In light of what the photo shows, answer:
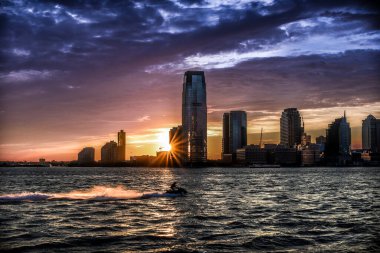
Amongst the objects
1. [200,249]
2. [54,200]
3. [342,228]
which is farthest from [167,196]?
[200,249]

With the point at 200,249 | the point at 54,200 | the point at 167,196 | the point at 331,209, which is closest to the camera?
the point at 200,249

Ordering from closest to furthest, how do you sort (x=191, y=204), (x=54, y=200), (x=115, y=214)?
(x=115, y=214)
(x=191, y=204)
(x=54, y=200)

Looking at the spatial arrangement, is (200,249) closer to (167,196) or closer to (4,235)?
(4,235)

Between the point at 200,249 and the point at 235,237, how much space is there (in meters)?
5.37

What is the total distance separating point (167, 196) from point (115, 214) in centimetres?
2427

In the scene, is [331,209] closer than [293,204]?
Yes

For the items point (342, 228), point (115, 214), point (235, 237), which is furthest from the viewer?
point (115, 214)

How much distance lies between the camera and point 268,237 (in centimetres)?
3506

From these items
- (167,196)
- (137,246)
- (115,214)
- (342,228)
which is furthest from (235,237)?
(167,196)

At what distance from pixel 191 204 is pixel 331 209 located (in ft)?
63.1

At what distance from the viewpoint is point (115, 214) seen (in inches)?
1916

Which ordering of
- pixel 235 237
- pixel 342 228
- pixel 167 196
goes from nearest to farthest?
pixel 235 237
pixel 342 228
pixel 167 196

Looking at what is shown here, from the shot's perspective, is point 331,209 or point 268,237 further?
point 331,209

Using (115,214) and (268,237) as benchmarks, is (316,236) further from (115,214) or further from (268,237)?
(115,214)
